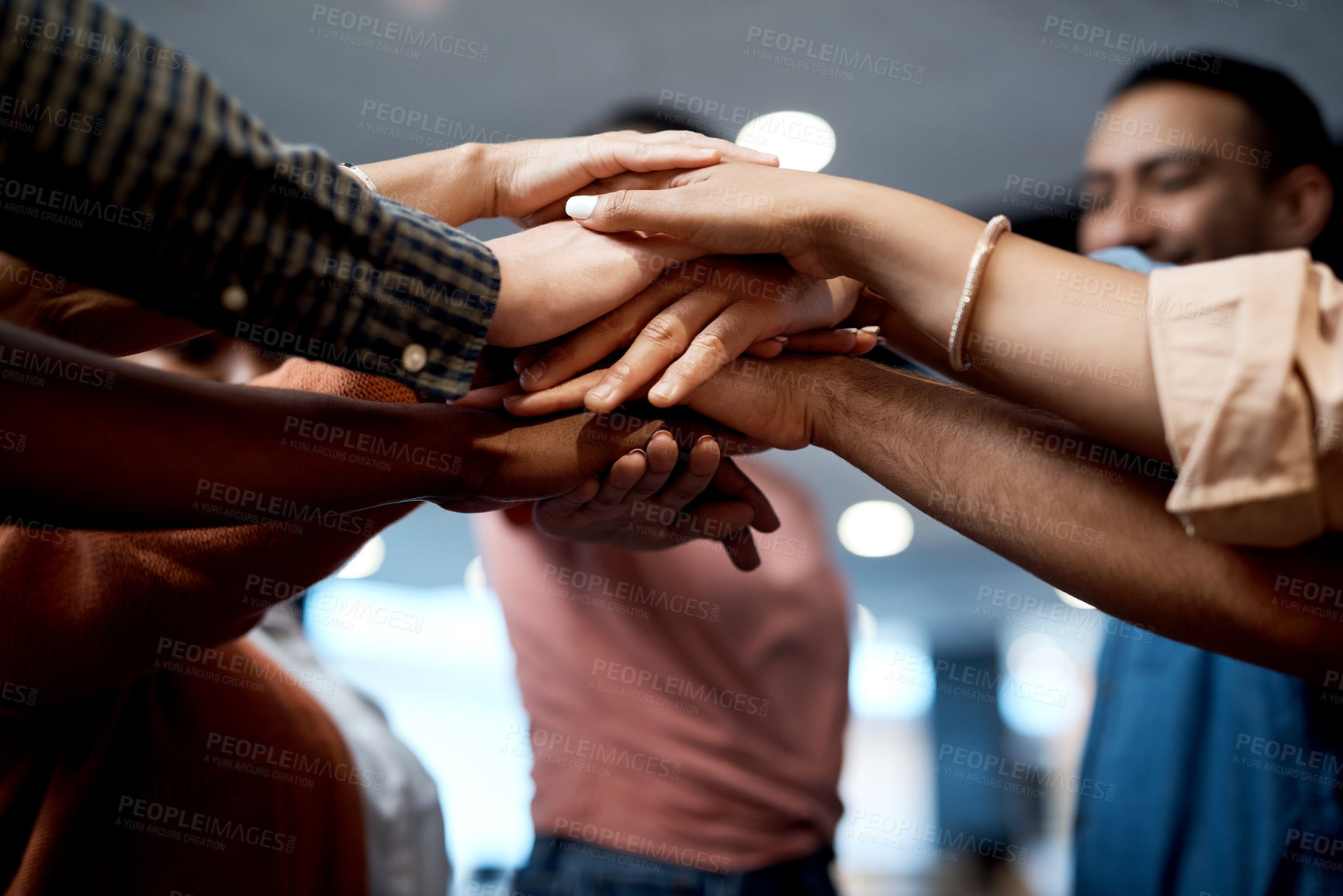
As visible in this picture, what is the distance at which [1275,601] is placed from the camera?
64 centimetres

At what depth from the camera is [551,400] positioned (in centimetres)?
84

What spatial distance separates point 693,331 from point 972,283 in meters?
0.32

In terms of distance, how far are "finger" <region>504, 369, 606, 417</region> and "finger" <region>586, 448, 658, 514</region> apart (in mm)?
84

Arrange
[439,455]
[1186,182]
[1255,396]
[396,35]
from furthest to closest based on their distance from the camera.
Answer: [396,35] < [1186,182] < [439,455] < [1255,396]

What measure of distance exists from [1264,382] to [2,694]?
3.41ft

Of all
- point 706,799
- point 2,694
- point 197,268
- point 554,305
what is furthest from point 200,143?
point 706,799

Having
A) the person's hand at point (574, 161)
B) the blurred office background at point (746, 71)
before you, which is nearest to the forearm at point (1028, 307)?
the person's hand at point (574, 161)

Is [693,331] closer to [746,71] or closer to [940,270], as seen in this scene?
[940,270]

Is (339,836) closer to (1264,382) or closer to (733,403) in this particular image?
(733,403)

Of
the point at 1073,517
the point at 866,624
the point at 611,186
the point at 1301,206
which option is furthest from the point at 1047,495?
the point at 866,624

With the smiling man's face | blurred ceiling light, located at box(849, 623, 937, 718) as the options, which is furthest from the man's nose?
blurred ceiling light, located at box(849, 623, 937, 718)

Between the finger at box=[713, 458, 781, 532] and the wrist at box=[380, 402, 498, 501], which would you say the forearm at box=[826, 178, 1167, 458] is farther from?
the wrist at box=[380, 402, 498, 501]

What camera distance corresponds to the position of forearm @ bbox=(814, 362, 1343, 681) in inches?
25.3

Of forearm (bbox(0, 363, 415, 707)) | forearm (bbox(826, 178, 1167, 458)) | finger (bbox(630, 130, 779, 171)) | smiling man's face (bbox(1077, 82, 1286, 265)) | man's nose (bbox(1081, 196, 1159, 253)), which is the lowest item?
forearm (bbox(0, 363, 415, 707))
